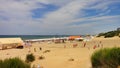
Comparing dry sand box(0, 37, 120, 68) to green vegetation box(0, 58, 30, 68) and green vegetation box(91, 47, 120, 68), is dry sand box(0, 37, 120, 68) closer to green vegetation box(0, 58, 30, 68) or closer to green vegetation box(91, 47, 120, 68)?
green vegetation box(91, 47, 120, 68)

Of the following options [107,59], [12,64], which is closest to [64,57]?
[107,59]

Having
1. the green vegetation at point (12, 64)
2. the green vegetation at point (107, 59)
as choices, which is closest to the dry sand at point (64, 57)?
the green vegetation at point (107, 59)

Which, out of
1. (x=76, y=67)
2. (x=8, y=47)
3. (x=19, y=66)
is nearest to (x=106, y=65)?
(x=76, y=67)

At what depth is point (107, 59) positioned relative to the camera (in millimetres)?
12781

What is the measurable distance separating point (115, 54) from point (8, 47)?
41959 mm

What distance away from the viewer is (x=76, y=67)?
51.4ft

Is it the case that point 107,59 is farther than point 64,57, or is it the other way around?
point 64,57

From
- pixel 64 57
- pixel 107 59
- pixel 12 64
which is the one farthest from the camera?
pixel 64 57

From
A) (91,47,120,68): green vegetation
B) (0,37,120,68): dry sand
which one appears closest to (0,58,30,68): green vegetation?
(91,47,120,68): green vegetation

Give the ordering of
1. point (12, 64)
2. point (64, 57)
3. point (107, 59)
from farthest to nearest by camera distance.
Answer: point (64, 57) → point (107, 59) → point (12, 64)

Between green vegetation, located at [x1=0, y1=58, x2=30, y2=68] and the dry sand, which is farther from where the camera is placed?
the dry sand

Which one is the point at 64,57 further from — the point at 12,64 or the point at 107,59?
the point at 12,64

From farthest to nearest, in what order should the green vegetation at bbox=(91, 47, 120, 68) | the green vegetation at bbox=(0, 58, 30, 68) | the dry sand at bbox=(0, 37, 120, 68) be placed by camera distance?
the dry sand at bbox=(0, 37, 120, 68), the green vegetation at bbox=(91, 47, 120, 68), the green vegetation at bbox=(0, 58, 30, 68)

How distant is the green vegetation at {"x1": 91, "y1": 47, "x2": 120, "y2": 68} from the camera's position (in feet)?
41.3
